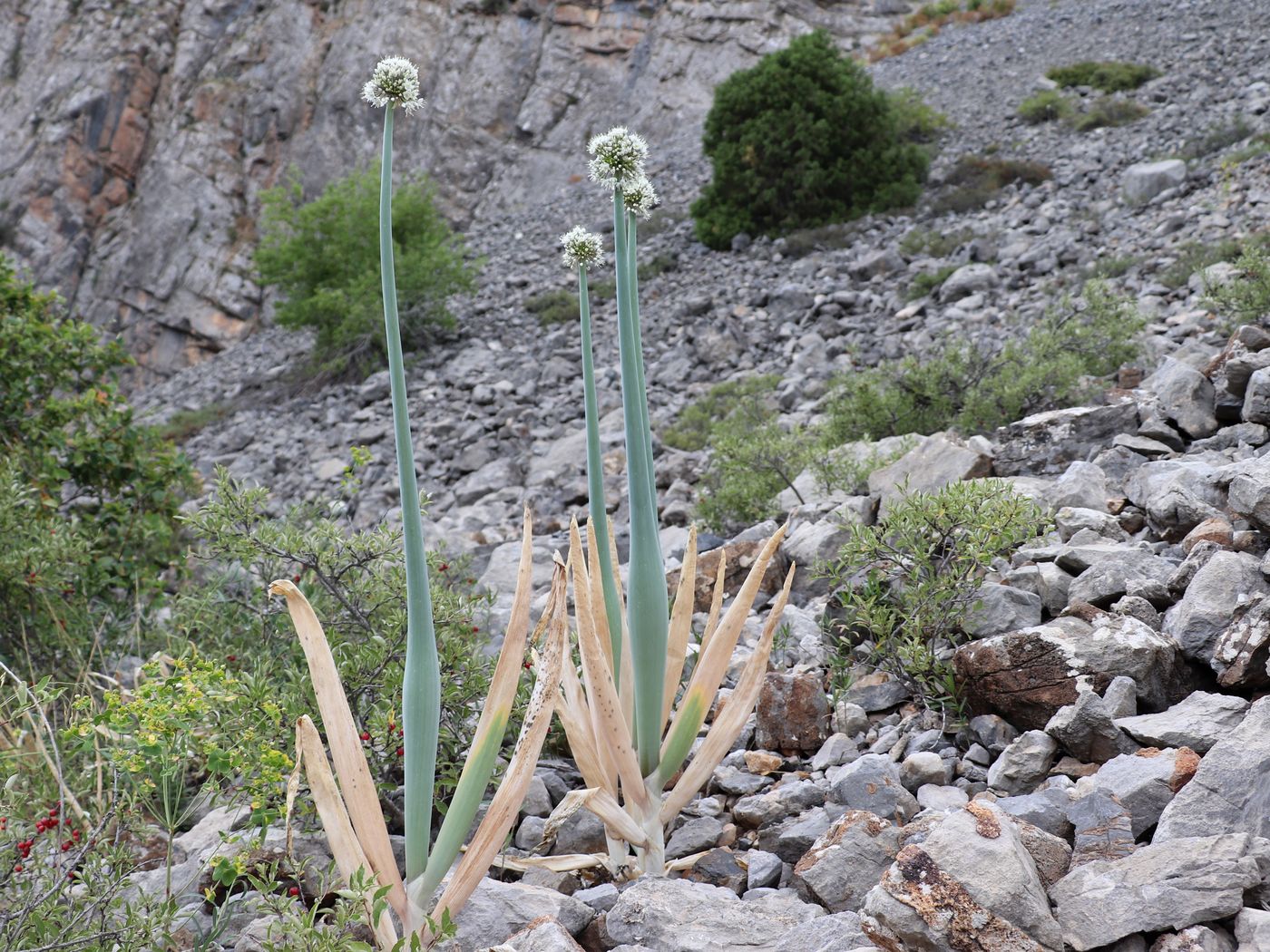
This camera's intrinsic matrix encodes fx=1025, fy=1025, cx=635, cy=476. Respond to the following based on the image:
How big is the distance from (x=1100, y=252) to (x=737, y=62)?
18021mm

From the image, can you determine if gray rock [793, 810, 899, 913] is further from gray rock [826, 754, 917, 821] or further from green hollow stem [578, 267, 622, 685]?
green hollow stem [578, 267, 622, 685]

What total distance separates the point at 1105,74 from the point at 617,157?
15987 millimetres

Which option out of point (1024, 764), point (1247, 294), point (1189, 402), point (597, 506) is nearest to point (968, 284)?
point (1247, 294)

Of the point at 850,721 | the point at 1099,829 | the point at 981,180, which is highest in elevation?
the point at 981,180

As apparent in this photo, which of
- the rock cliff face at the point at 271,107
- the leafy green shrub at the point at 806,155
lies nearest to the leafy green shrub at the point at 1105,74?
the leafy green shrub at the point at 806,155

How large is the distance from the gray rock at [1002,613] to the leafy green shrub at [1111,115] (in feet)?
39.7

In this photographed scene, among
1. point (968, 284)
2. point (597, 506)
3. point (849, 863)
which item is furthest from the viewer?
point (968, 284)

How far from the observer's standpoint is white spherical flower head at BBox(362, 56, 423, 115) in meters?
1.90

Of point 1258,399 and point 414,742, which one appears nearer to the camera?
point 414,742

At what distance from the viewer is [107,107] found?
24.9 m

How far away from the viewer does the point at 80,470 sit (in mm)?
5379

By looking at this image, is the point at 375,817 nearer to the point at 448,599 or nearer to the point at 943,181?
the point at 448,599

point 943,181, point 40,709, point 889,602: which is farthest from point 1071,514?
point 943,181

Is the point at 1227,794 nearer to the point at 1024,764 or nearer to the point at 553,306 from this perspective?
the point at 1024,764
